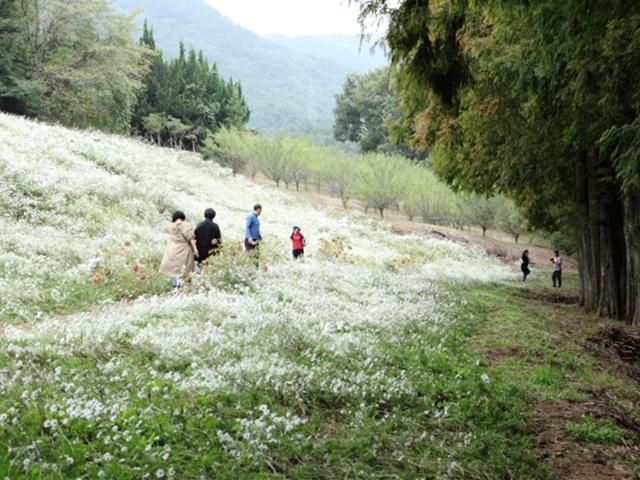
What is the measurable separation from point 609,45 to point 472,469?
5559mm

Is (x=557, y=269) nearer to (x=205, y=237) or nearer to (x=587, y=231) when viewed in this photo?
(x=587, y=231)

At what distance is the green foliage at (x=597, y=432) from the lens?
18.8 feet

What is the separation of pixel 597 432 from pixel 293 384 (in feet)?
11.0

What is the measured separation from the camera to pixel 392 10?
572 cm

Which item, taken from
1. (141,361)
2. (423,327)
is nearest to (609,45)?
(423,327)

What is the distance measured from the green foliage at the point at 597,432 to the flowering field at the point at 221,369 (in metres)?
0.80

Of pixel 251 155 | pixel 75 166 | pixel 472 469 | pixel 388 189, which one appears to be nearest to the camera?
pixel 472 469

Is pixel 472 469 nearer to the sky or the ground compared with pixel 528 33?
nearer to the ground

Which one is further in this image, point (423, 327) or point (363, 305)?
point (363, 305)

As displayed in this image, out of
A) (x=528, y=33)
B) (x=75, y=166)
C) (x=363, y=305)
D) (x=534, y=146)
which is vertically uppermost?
(x=528, y=33)

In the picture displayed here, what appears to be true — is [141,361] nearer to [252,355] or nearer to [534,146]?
[252,355]

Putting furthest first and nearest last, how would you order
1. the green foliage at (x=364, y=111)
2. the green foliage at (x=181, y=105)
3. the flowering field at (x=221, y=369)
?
the green foliage at (x=364, y=111) < the green foliage at (x=181, y=105) < the flowering field at (x=221, y=369)

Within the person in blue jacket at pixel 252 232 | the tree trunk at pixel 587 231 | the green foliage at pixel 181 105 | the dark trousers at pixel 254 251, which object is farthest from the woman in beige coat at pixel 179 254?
the green foliage at pixel 181 105

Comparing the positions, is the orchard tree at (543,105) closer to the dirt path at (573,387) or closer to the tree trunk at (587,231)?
the tree trunk at (587,231)
